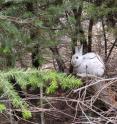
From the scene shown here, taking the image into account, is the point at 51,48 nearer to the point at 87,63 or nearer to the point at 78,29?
the point at 78,29

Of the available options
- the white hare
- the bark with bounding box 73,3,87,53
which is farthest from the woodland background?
the white hare

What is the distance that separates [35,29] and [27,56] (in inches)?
23.9

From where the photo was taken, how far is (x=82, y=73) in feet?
12.2

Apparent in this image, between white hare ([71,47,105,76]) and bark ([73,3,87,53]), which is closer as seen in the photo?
bark ([73,3,87,53])

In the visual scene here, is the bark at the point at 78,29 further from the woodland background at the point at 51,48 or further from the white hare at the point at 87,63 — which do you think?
the white hare at the point at 87,63

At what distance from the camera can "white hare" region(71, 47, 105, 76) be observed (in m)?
3.70

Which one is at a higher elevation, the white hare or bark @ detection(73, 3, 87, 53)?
bark @ detection(73, 3, 87, 53)

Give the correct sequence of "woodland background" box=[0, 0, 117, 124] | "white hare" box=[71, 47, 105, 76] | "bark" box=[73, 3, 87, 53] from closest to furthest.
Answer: "woodland background" box=[0, 0, 117, 124]
"bark" box=[73, 3, 87, 53]
"white hare" box=[71, 47, 105, 76]

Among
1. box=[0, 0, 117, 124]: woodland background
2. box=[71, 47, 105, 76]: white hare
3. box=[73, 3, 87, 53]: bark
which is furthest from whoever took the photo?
box=[71, 47, 105, 76]: white hare

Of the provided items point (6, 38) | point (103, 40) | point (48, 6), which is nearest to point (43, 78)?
point (6, 38)

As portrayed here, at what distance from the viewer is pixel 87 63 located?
370cm

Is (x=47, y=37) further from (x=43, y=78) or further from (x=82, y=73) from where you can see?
(x=43, y=78)

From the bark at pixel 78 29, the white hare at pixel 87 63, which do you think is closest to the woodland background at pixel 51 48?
the bark at pixel 78 29

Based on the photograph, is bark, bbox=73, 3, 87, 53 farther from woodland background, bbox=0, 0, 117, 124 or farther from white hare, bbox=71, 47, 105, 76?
white hare, bbox=71, 47, 105, 76
